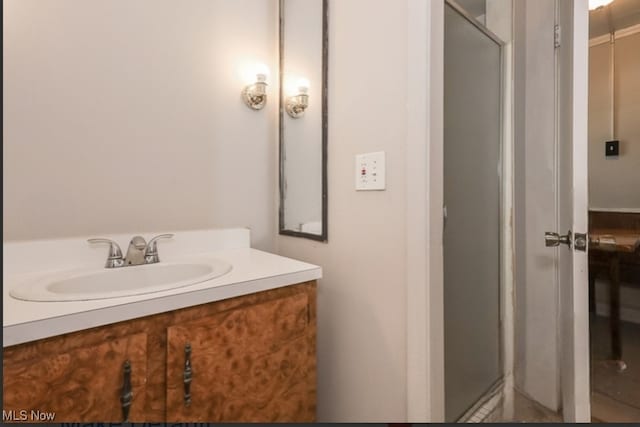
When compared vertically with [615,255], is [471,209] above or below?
above

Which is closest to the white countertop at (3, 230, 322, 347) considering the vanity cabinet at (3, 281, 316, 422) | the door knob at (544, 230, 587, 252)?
the vanity cabinet at (3, 281, 316, 422)

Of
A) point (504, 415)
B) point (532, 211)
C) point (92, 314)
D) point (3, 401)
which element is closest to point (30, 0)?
point (92, 314)

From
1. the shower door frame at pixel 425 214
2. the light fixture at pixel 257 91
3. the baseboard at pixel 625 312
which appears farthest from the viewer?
the baseboard at pixel 625 312

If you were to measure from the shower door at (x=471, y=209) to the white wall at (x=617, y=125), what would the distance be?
0.39 meters

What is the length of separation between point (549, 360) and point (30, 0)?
A: 2436mm

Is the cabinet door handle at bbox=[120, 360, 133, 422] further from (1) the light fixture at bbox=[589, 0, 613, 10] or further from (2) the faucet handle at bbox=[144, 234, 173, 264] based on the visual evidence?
(1) the light fixture at bbox=[589, 0, 613, 10]

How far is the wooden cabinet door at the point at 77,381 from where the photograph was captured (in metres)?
0.56

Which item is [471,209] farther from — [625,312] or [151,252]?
[151,252]

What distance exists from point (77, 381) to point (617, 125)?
2.25 m

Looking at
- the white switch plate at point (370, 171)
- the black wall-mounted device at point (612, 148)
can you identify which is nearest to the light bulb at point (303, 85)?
the white switch plate at point (370, 171)

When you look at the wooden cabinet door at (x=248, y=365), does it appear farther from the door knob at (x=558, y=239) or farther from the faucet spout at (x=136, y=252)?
the door knob at (x=558, y=239)

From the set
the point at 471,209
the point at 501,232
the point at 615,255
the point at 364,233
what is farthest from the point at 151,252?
the point at 615,255

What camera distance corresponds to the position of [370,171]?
99 centimetres

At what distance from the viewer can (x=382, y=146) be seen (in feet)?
3.15
